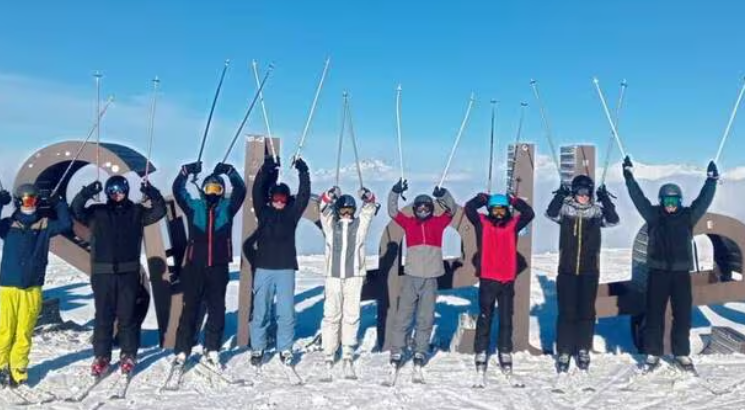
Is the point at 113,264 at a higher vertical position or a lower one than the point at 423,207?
lower

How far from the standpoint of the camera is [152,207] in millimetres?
7988

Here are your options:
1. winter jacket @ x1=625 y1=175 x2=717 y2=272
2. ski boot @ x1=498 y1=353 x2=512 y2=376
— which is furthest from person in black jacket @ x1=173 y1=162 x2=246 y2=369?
winter jacket @ x1=625 y1=175 x2=717 y2=272

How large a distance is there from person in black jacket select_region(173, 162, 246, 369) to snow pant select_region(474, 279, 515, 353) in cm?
304

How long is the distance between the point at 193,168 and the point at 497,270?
3.84 m

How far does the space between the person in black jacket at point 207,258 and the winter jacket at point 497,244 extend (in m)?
2.92

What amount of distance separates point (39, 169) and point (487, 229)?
6658 millimetres

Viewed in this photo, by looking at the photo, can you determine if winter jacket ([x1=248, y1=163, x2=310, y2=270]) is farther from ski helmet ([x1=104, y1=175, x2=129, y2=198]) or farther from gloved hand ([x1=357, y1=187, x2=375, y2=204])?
ski helmet ([x1=104, y1=175, x2=129, y2=198])

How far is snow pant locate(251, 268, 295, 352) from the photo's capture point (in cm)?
818

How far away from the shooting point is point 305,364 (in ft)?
28.7

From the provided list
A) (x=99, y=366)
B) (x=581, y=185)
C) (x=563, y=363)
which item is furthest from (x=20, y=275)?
(x=581, y=185)

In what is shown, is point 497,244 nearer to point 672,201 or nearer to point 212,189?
point 672,201

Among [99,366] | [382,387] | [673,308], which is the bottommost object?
[382,387]

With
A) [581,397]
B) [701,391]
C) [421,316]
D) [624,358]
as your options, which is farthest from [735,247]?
[421,316]

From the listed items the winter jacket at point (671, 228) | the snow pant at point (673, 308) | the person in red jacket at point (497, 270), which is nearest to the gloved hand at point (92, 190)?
the person in red jacket at point (497, 270)
